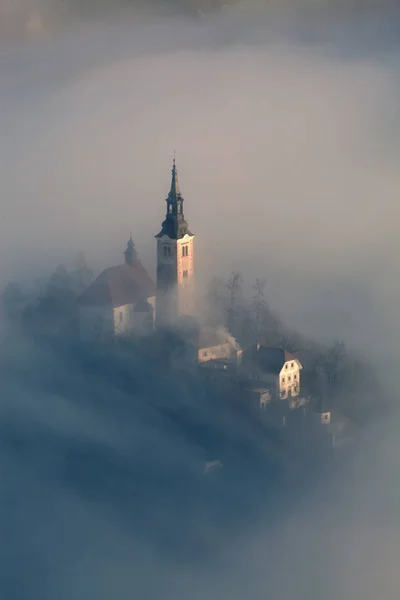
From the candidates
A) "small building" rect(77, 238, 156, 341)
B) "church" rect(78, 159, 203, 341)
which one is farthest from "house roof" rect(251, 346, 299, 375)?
"small building" rect(77, 238, 156, 341)

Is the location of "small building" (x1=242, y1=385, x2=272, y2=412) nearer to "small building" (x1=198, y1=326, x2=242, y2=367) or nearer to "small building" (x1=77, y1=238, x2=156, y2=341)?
"small building" (x1=198, y1=326, x2=242, y2=367)

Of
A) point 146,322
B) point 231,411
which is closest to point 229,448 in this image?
point 231,411

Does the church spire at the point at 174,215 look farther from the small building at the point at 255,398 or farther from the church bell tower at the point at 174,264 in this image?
the small building at the point at 255,398

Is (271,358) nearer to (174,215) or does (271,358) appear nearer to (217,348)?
(217,348)

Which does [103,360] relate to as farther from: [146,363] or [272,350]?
[272,350]

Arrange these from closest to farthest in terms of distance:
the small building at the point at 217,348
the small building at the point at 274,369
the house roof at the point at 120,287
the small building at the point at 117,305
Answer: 1. the small building at the point at 274,369
2. the small building at the point at 217,348
3. the small building at the point at 117,305
4. the house roof at the point at 120,287

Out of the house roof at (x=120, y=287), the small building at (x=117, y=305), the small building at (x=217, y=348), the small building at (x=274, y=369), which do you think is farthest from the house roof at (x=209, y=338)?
the house roof at (x=120, y=287)
